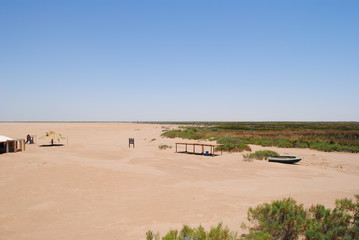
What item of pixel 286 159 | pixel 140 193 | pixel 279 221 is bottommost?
pixel 140 193

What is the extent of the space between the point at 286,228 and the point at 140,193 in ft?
17.6

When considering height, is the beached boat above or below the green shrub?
below

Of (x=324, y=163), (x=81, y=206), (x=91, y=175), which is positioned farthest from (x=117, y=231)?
(x=324, y=163)

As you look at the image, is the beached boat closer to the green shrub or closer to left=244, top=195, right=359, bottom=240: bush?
left=244, top=195, right=359, bottom=240: bush

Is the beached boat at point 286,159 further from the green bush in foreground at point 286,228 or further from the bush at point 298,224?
the bush at point 298,224

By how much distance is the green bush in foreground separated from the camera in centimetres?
480

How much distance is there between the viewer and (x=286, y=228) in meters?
5.43

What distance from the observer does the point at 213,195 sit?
350 inches

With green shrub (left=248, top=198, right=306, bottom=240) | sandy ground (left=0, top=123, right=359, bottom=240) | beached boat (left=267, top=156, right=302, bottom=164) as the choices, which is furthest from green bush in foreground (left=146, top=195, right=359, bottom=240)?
beached boat (left=267, top=156, right=302, bottom=164)

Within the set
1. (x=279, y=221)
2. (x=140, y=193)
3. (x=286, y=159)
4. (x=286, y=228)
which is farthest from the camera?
(x=286, y=159)

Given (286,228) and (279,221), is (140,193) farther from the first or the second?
(286,228)

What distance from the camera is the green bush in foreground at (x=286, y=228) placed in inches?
189

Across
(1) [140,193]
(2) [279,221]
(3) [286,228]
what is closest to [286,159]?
(1) [140,193]

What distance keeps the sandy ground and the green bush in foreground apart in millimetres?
753
